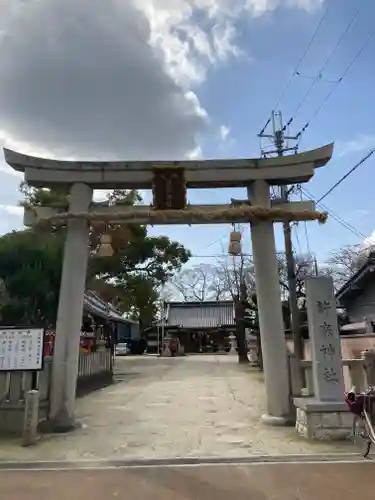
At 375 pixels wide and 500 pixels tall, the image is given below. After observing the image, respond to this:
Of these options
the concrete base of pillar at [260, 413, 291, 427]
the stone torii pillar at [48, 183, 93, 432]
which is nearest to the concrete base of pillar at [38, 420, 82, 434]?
the stone torii pillar at [48, 183, 93, 432]

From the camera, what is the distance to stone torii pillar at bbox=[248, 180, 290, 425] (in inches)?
359

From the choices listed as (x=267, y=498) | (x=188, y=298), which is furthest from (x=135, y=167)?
(x=188, y=298)

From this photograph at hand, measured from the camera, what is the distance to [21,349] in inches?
345

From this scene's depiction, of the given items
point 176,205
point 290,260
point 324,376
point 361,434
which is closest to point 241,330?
point 290,260

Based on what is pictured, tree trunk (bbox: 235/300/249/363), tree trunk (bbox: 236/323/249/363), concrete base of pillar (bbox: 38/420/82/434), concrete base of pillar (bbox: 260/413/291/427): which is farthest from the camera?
tree trunk (bbox: 236/323/249/363)

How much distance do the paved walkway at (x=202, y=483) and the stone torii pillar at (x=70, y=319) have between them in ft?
9.08

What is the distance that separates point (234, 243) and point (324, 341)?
3.15m

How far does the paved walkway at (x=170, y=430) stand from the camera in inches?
280

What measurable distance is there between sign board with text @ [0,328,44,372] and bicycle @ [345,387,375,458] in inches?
213

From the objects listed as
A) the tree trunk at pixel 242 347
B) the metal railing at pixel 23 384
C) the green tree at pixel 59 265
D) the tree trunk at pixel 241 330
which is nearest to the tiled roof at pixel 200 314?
the green tree at pixel 59 265

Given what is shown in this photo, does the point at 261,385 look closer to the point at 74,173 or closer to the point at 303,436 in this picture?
the point at 303,436

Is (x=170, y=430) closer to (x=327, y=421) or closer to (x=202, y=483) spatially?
(x=327, y=421)

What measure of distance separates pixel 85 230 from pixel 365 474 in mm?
6690

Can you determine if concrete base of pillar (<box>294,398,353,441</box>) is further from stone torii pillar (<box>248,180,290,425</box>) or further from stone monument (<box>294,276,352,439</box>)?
stone torii pillar (<box>248,180,290,425</box>)
